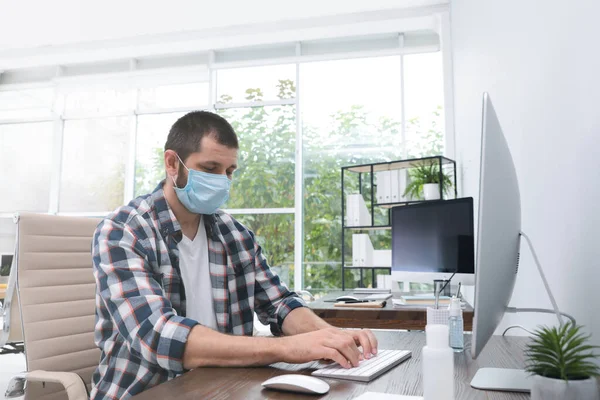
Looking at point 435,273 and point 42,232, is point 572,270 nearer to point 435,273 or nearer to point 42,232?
point 435,273

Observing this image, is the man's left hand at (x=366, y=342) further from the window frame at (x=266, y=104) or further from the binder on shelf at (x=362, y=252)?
the window frame at (x=266, y=104)

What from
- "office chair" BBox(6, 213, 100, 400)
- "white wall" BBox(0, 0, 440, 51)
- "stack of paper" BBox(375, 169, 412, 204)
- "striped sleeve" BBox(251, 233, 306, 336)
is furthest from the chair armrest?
"white wall" BBox(0, 0, 440, 51)

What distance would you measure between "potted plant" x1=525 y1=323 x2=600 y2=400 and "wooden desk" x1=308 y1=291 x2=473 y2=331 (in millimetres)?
1372

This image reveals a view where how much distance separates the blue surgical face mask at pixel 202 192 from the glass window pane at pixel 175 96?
15.8 ft

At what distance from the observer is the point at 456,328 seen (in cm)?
125

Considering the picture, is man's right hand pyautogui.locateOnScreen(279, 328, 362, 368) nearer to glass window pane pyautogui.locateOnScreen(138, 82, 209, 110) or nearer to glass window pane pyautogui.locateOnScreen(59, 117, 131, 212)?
glass window pane pyautogui.locateOnScreen(138, 82, 209, 110)

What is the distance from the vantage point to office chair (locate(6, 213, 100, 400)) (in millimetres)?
1395

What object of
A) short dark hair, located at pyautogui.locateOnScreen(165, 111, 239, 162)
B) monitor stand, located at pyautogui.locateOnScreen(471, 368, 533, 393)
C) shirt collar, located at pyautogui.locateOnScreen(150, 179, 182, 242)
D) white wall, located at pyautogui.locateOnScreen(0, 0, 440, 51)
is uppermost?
white wall, located at pyautogui.locateOnScreen(0, 0, 440, 51)

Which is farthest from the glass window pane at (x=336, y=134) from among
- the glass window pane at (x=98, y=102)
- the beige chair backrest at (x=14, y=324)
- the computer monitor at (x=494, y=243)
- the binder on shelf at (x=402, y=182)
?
the computer monitor at (x=494, y=243)

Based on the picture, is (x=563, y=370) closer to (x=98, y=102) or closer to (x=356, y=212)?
(x=356, y=212)

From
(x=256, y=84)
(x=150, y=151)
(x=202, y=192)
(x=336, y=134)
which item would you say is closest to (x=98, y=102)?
(x=150, y=151)

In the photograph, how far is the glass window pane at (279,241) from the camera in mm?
5531

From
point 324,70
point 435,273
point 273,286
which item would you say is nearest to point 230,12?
point 324,70

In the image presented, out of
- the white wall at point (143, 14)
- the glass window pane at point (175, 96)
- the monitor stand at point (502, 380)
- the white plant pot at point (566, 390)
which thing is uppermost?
the white wall at point (143, 14)
